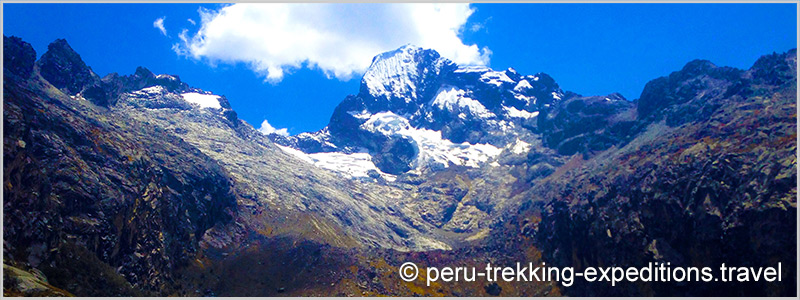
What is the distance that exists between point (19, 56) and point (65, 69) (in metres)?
42.7

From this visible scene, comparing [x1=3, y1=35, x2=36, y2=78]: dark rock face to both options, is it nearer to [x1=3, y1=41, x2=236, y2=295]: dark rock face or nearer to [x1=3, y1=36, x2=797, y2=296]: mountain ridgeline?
[x1=3, y1=36, x2=797, y2=296]: mountain ridgeline

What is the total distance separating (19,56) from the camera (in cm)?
13962

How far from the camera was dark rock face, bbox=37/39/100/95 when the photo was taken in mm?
172250

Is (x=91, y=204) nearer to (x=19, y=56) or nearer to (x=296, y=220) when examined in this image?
(x=296, y=220)

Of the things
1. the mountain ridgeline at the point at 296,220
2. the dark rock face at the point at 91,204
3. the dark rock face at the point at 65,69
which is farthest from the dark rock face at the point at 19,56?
the dark rock face at the point at 91,204

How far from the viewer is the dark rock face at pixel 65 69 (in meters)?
172

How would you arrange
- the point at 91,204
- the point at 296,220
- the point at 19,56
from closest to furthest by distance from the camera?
the point at 91,204, the point at 19,56, the point at 296,220

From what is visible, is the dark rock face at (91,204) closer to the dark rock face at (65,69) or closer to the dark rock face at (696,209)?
the dark rock face at (65,69)

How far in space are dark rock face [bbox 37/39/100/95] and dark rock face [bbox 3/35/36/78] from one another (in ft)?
84.0

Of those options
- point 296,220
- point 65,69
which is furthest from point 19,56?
point 296,220

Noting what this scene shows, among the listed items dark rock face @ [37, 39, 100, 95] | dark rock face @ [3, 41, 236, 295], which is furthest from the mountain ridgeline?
dark rock face @ [37, 39, 100, 95]

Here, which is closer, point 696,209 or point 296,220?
point 696,209

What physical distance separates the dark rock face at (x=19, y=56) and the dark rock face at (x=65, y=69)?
84.0ft

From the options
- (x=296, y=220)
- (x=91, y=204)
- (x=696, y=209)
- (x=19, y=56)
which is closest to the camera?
(x=91, y=204)
